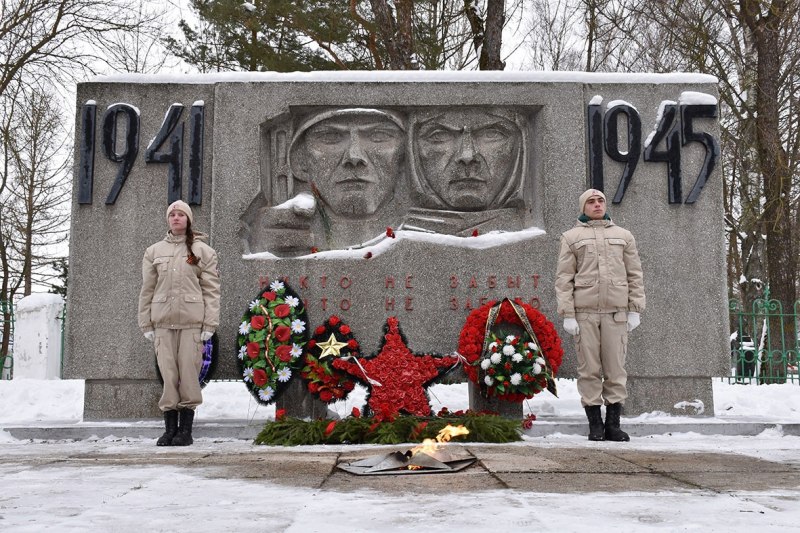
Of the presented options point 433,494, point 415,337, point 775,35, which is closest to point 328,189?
point 415,337

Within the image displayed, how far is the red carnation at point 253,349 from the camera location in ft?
21.6

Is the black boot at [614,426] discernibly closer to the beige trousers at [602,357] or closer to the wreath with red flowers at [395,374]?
the beige trousers at [602,357]

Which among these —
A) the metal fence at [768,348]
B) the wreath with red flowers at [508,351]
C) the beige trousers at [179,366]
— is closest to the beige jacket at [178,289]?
the beige trousers at [179,366]

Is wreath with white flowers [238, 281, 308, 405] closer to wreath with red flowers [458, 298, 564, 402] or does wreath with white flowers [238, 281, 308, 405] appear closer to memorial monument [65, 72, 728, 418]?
memorial monument [65, 72, 728, 418]

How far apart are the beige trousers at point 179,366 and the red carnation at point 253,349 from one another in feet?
1.75

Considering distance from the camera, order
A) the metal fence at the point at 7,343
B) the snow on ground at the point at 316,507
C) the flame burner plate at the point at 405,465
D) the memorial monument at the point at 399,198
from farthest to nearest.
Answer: the metal fence at the point at 7,343, the memorial monument at the point at 399,198, the flame burner plate at the point at 405,465, the snow on ground at the point at 316,507

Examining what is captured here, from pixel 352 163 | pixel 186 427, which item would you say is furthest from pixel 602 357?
pixel 186 427

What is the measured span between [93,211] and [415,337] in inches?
127

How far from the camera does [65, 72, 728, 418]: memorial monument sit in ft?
24.2

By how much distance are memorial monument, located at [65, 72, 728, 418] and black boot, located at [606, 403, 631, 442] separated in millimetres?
1277

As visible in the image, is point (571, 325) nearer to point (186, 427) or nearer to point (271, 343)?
point (271, 343)

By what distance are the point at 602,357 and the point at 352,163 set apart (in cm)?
298

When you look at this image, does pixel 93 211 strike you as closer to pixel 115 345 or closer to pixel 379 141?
pixel 115 345

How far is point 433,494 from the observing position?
3.24 m
